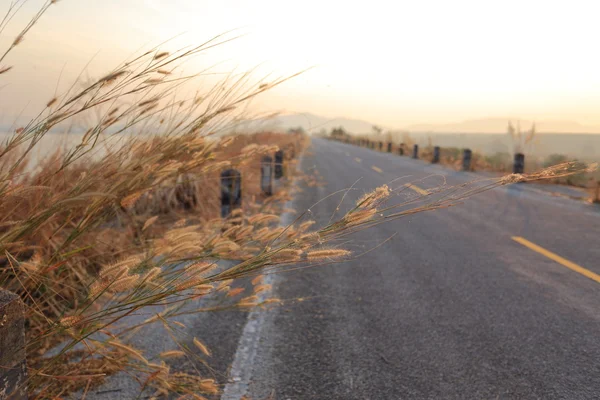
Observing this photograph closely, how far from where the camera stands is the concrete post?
58.0 inches

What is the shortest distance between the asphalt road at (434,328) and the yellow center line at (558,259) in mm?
54

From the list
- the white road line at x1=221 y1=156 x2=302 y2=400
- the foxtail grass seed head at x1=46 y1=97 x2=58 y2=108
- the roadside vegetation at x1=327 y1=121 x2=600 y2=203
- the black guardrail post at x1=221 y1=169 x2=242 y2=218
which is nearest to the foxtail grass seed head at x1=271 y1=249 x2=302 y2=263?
the white road line at x1=221 y1=156 x2=302 y2=400

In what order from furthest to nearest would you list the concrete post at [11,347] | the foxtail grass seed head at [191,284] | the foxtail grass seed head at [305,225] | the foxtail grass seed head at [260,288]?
the foxtail grass seed head at [260,288] < the foxtail grass seed head at [305,225] < the foxtail grass seed head at [191,284] < the concrete post at [11,347]

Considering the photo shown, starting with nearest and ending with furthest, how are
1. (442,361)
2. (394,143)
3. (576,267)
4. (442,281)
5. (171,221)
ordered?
1. (442,361)
2. (442,281)
3. (576,267)
4. (171,221)
5. (394,143)

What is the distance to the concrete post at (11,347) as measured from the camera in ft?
4.83

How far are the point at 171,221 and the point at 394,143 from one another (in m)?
30.4

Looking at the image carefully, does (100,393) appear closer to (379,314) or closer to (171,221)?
(379,314)

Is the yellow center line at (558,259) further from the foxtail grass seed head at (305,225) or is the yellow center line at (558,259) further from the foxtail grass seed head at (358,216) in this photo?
the foxtail grass seed head at (358,216)

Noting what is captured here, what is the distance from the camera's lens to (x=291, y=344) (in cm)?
319

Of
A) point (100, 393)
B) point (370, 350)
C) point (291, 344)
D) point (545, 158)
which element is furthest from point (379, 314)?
point (545, 158)

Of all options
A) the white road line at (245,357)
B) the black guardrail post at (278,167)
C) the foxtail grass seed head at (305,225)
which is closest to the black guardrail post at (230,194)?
the white road line at (245,357)

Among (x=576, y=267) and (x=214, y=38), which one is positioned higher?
(x=214, y=38)

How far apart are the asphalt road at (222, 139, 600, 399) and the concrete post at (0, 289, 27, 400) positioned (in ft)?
3.94

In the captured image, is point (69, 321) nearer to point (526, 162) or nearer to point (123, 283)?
point (123, 283)
